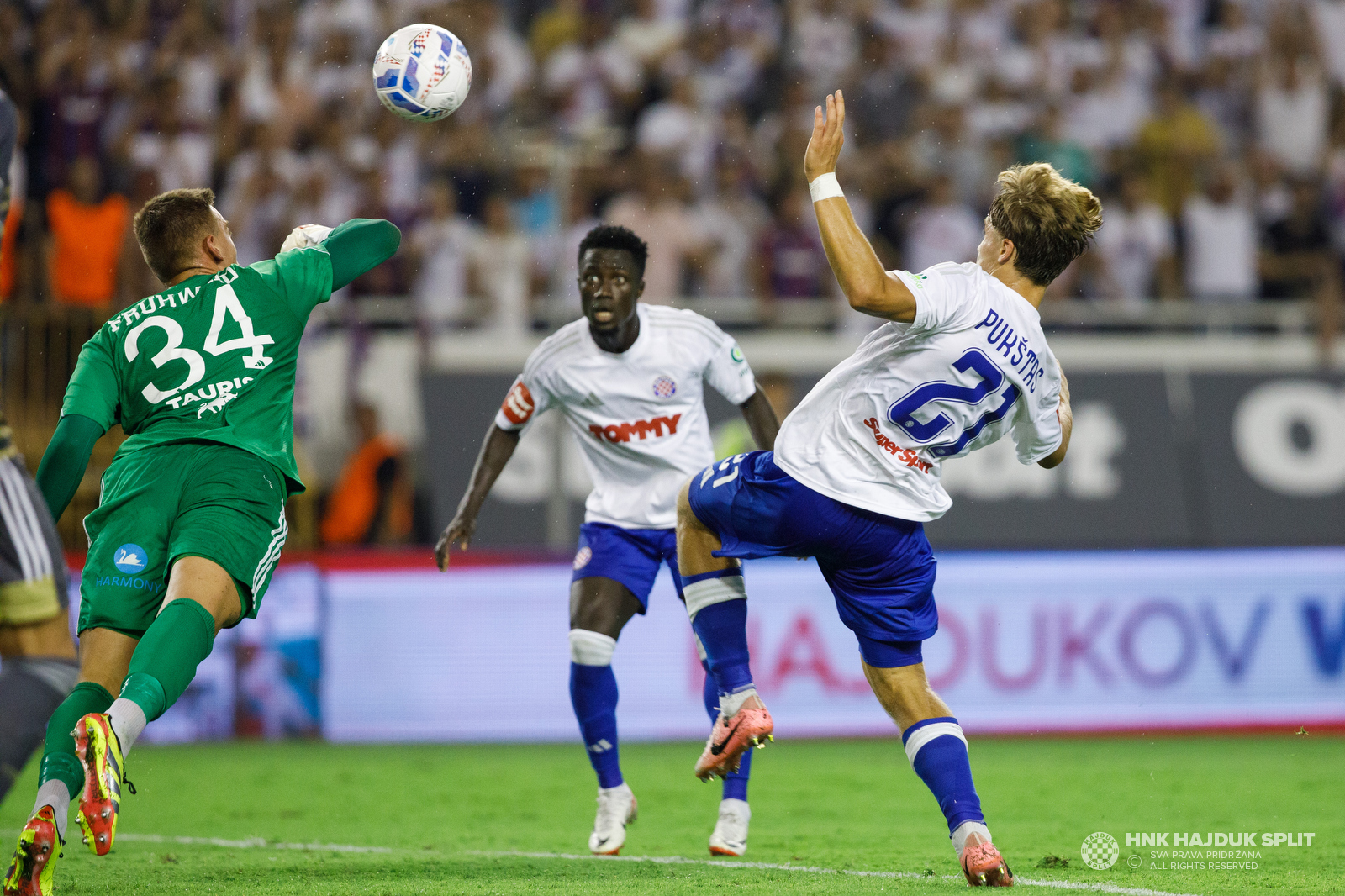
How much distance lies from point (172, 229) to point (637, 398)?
2281 mm

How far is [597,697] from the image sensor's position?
267 inches

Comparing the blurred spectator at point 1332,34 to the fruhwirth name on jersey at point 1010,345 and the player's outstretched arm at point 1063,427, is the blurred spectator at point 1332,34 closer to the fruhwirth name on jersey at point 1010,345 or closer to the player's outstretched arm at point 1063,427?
the player's outstretched arm at point 1063,427

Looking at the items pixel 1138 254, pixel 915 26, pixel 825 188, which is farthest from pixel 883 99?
pixel 825 188

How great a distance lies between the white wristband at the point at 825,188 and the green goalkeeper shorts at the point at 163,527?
2047 millimetres

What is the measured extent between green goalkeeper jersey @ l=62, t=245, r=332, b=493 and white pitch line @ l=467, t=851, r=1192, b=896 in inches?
78.7

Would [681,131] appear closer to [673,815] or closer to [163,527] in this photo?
[673,815]

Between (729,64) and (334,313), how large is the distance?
489cm

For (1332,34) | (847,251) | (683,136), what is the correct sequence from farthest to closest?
1. (1332,34)
2. (683,136)
3. (847,251)

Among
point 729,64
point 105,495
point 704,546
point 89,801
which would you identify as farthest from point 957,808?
point 729,64

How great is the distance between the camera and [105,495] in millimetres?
5172

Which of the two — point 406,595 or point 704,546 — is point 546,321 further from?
point 704,546

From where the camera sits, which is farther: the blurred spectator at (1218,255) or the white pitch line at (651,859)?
the blurred spectator at (1218,255)

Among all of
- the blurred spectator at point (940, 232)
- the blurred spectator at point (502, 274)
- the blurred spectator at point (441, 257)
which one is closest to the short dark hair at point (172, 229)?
the blurred spectator at point (502, 274)

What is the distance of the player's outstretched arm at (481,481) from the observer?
676 cm
